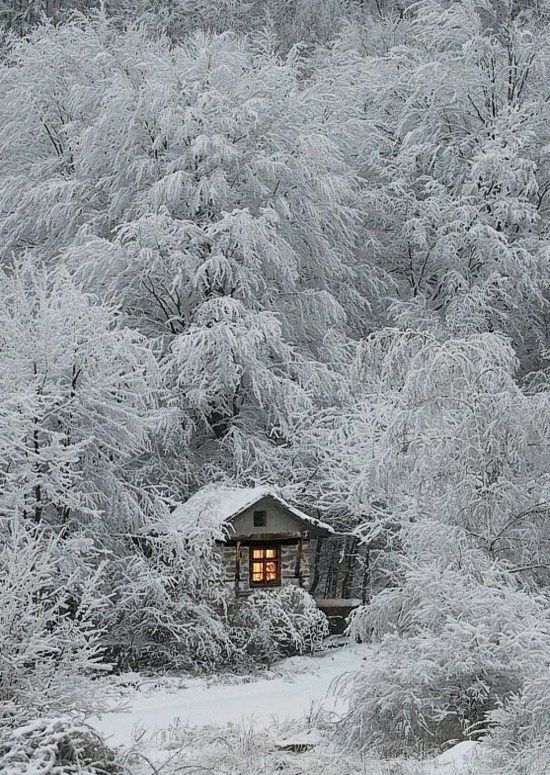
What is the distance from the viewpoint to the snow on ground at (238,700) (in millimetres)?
12602

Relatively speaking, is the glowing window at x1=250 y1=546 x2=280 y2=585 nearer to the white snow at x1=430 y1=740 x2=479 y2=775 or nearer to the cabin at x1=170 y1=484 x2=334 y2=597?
the cabin at x1=170 y1=484 x2=334 y2=597

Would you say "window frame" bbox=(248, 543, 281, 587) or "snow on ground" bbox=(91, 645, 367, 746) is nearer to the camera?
"snow on ground" bbox=(91, 645, 367, 746)

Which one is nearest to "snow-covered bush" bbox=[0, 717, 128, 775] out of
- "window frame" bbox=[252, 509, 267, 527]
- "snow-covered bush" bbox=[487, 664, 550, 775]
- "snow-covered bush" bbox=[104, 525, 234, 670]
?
"snow-covered bush" bbox=[487, 664, 550, 775]

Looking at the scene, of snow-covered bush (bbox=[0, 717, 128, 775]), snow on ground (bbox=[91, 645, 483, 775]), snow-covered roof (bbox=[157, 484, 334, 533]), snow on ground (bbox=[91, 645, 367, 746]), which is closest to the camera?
snow-covered bush (bbox=[0, 717, 128, 775])

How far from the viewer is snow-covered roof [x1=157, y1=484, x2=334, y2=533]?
1739 cm

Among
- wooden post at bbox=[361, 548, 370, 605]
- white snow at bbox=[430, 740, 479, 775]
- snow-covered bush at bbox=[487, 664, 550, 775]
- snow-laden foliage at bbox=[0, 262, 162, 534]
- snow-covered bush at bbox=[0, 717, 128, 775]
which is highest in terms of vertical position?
snow-laden foliage at bbox=[0, 262, 162, 534]

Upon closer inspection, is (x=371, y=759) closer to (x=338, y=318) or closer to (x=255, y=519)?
(x=255, y=519)

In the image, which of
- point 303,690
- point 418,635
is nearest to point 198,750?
point 418,635

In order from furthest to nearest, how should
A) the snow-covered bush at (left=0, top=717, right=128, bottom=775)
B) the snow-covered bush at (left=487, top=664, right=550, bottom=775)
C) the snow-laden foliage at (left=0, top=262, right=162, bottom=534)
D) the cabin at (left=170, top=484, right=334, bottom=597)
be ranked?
the cabin at (left=170, top=484, right=334, bottom=597) < the snow-laden foliage at (left=0, top=262, right=162, bottom=534) < the snow-covered bush at (left=487, top=664, right=550, bottom=775) < the snow-covered bush at (left=0, top=717, right=128, bottom=775)

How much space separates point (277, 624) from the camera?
1761cm

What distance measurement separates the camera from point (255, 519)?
1802 centimetres

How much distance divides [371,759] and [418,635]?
164 centimetres

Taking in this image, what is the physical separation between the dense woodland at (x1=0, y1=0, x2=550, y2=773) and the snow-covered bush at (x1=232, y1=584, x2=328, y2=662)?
93 mm

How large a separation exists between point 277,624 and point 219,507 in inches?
87.0
